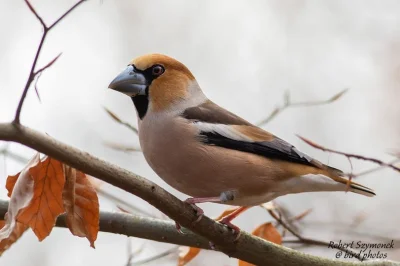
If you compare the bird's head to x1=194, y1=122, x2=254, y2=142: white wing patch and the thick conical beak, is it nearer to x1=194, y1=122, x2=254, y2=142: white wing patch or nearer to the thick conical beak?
the thick conical beak

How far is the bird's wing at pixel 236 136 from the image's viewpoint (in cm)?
354

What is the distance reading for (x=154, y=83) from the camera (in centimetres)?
367

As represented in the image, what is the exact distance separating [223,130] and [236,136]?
0.29 ft

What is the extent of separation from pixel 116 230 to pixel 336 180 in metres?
1.27

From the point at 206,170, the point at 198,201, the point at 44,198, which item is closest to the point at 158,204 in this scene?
the point at 44,198

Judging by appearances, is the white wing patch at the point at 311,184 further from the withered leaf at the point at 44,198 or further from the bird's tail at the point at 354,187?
the withered leaf at the point at 44,198

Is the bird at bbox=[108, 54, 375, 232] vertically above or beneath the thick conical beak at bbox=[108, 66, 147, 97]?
beneath

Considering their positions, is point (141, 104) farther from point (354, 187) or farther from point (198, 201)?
point (354, 187)

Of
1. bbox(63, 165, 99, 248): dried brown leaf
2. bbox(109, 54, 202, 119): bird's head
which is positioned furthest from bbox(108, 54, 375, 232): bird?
bbox(63, 165, 99, 248): dried brown leaf

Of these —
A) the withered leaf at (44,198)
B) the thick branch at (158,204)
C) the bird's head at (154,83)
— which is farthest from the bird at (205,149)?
the withered leaf at (44,198)

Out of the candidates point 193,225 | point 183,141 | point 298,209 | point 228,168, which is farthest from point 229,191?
point 298,209

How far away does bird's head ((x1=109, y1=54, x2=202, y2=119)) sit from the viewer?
3549 mm

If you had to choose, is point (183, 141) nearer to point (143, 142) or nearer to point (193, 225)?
point (143, 142)

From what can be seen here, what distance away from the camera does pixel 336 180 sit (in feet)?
11.9
